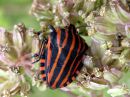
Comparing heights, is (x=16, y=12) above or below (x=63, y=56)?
above

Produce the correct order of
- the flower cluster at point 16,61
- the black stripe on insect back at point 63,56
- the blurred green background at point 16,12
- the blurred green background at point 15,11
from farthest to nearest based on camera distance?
the blurred green background at point 15,11
the blurred green background at point 16,12
the flower cluster at point 16,61
the black stripe on insect back at point 63,56

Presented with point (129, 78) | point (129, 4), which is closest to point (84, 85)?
point (129, 4)

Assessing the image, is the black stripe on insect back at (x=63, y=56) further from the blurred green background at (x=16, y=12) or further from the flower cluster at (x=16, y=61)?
the blurred green background at (x=16, y=12)

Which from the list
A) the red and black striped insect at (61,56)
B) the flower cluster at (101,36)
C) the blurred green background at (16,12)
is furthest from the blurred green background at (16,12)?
the red and black striped insect at (61,56)

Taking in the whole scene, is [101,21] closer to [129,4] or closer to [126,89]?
[129,4]

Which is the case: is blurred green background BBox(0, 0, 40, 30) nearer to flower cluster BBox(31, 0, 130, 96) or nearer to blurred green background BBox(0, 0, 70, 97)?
blurred green background BBox(0, 0, 70, 97)

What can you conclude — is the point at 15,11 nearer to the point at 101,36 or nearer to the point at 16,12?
the point at 16,12

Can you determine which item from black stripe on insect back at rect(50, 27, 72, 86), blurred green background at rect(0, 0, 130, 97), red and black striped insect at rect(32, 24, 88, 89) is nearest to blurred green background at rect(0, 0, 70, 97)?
blurred green background at rect(0, 0, 130, 97)

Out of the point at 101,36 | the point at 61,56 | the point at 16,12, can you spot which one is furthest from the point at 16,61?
the point at 16,12
